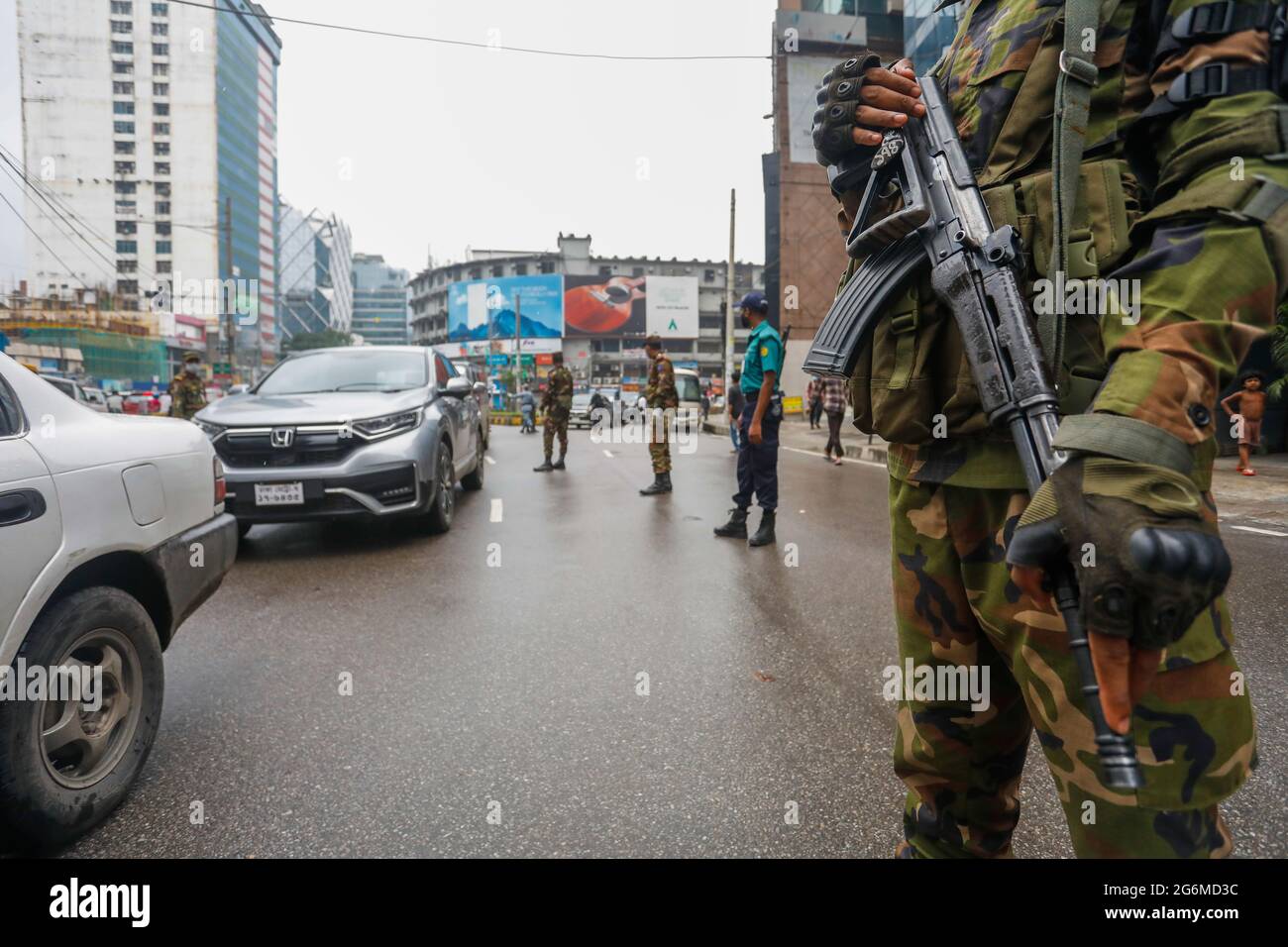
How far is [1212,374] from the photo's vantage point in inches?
34.3

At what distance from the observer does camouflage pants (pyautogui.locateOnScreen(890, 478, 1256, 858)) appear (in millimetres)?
967

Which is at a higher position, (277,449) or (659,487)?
(277,449)

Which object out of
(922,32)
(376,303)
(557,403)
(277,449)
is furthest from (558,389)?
(376,303)

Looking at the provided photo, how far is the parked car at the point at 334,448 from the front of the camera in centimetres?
524

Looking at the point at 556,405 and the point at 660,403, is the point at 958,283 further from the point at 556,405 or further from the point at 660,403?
the point at 556,405

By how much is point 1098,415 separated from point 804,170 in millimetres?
34353

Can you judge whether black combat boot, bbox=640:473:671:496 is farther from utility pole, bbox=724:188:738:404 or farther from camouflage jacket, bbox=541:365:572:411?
utility pole, bbox=724:188:738:404

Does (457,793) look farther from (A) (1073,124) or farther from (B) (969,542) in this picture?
(A) (1073,124)

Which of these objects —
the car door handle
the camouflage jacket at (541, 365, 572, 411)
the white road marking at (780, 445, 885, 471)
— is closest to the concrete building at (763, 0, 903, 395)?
the white road marking at (780, 445, 885, 471)

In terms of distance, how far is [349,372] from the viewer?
6.59 metres

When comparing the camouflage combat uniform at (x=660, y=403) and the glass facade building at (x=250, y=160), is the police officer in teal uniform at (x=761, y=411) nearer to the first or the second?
the camouflage combat uniform at (x=660, y=403)

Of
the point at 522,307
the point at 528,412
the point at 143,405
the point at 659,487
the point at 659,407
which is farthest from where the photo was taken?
the point at 522,307

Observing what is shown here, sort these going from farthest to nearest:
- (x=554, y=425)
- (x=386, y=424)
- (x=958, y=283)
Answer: (x=554, y=425), (x=386, y=424), (x=958, y=283)
